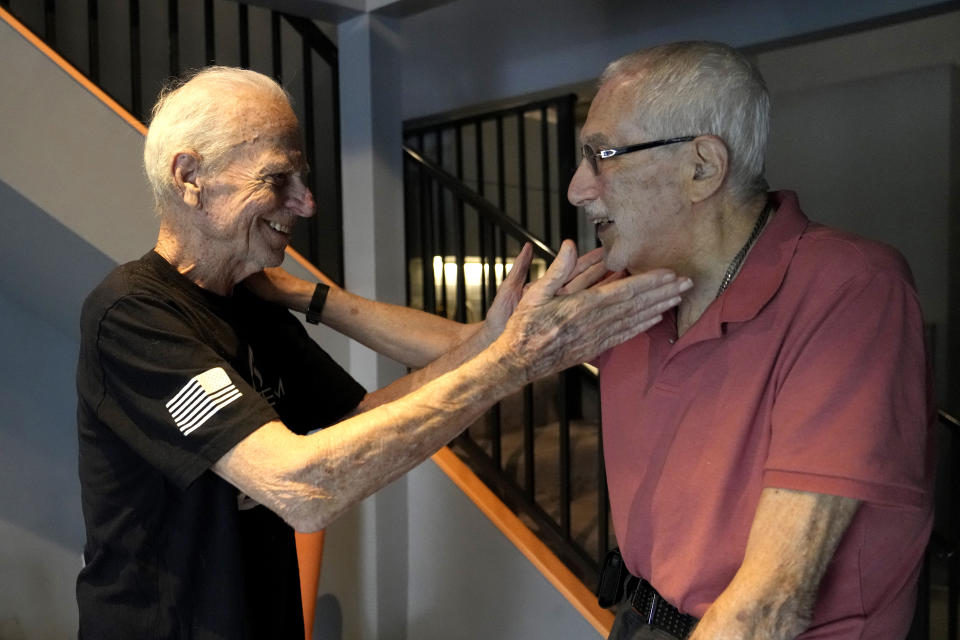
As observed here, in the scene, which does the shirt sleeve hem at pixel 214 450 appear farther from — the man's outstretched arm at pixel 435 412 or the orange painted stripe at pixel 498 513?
the orange painted stripe at pixel 498 513

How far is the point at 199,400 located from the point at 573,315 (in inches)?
23.4

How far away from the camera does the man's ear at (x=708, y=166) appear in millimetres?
1304

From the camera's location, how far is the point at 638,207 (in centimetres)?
139

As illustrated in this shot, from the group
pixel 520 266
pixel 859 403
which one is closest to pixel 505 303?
pixel 520 266

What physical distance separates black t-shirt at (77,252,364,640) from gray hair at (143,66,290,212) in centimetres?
16

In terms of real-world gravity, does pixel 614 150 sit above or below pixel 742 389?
above

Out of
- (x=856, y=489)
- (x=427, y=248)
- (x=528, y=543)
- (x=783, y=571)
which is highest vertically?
(x=427, y=248)

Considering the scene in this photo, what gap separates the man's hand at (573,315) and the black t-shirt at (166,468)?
414mm

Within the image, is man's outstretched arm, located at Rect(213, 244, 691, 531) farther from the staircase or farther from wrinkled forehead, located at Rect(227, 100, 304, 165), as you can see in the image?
the staircase

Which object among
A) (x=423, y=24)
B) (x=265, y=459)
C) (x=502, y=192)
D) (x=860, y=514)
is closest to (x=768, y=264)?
(x=860, y=514)

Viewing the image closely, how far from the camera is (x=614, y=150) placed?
1.37m

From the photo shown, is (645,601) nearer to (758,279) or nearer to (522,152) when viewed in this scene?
(758,279)

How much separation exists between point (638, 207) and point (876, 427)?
0.52 m

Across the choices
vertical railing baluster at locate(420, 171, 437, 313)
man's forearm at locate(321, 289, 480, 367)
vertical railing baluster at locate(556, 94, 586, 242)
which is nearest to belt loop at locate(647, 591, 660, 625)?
man's forearm at locate(321, 289, 480, 367)
